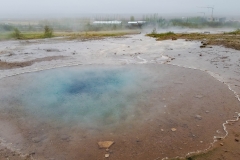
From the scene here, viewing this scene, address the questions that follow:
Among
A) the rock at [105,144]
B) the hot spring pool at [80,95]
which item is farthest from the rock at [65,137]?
the rock at [105,144]

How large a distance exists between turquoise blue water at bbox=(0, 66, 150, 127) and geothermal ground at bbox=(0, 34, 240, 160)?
25mm

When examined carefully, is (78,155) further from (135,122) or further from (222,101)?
(222,101)

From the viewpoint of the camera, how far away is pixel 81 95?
683cm

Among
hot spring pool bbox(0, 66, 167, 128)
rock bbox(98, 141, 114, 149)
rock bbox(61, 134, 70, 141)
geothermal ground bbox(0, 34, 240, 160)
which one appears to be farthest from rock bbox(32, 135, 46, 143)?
rock bbox(98, 141, 114, 149)

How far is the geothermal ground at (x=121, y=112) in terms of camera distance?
Result: 13.9 ft

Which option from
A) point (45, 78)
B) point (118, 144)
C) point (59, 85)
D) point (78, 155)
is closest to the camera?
point (78, 155)

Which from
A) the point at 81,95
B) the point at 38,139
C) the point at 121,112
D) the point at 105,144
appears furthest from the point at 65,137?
the point at 81,95

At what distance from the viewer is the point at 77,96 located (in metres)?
6.75

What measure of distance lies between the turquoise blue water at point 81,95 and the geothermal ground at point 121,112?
0.03 metres

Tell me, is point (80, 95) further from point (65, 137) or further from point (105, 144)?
point (105, 144)

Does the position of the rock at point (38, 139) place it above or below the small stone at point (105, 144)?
above

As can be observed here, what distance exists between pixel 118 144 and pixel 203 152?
1607 mm

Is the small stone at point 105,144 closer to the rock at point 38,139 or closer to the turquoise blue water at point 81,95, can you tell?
the turquoise blue water at point 81,95

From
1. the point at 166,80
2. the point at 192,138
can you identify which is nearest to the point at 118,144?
the point at 192,138
